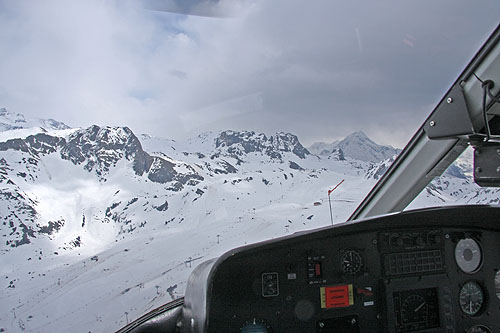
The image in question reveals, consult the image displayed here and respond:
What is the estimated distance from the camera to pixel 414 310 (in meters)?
2.03

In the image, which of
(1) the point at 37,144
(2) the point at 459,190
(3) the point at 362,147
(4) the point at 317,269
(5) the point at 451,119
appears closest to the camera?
(5) the point at 451,119

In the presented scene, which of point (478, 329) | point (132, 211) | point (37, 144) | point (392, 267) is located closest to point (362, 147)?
point (392, 267)

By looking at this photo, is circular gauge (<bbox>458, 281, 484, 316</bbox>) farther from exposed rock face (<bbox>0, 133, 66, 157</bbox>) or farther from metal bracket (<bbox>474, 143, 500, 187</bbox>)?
exposed rock face (<bbox>0, 133, 66, 157</bbox>)

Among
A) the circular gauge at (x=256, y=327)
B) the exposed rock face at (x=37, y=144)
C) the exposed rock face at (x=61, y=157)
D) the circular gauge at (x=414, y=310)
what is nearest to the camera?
the circular gauge at (x=256, y=327)

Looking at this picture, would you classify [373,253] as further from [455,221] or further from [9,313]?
[9,313]

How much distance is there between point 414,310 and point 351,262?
0.51 meters

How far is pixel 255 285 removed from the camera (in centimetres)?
175

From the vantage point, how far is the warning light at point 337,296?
1862mm

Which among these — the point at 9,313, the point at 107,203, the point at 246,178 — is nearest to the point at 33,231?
the point at 107,203

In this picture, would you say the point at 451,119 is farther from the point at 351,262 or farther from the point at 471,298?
the point at 471,298

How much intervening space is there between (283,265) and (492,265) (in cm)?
130

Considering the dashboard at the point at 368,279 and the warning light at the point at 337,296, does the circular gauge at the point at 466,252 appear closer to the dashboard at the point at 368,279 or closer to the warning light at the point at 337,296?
the dashboard at the point at 368,279

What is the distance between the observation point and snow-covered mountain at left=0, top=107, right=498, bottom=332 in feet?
14.4

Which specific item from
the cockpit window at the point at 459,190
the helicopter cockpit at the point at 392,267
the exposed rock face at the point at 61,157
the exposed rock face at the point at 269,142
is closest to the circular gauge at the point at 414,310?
the helicopter cockpit at the point at 392,267
